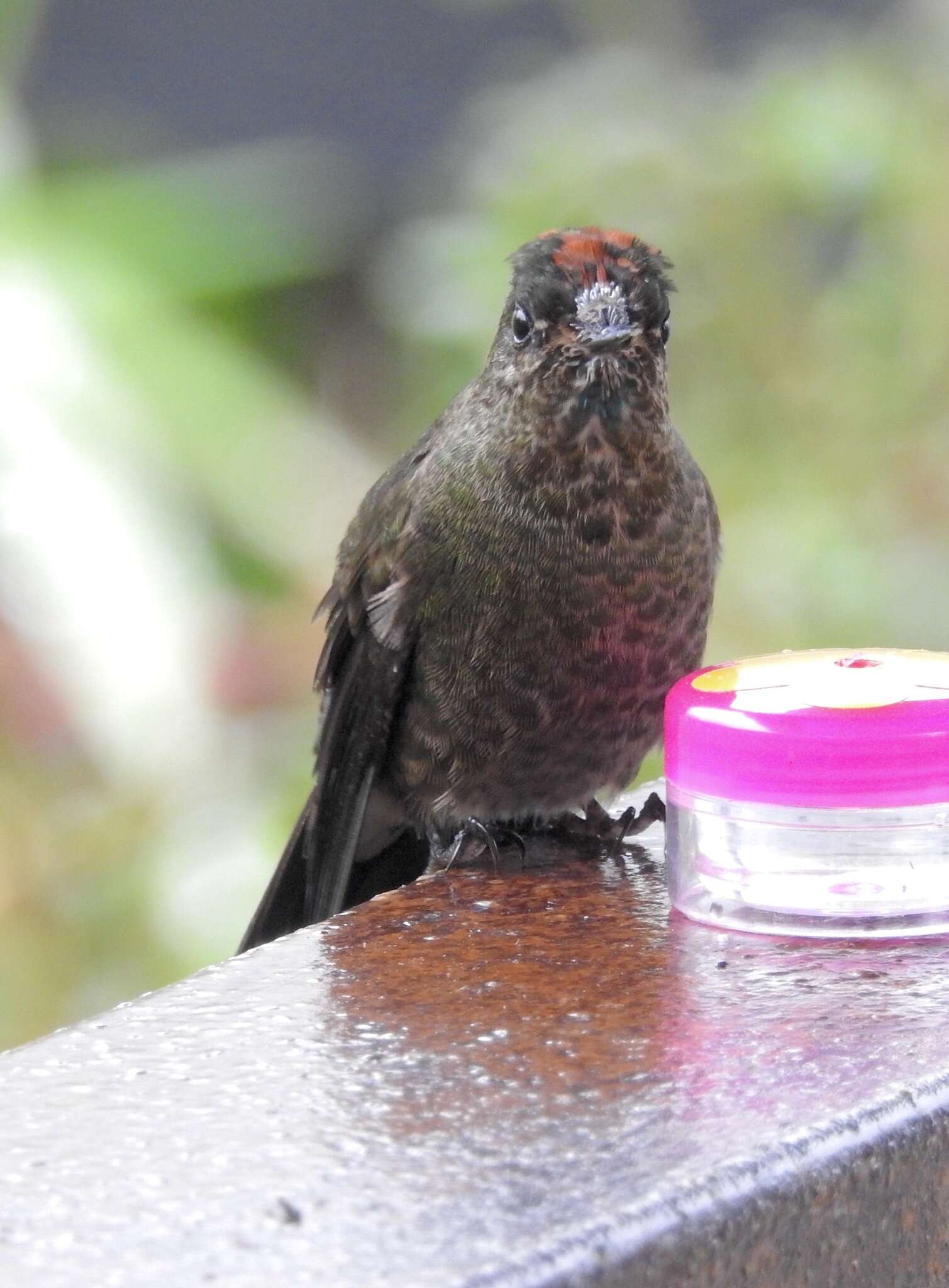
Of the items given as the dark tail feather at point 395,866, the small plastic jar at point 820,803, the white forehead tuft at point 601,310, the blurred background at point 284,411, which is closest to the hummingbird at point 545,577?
the white forehead tuft at point 601,310

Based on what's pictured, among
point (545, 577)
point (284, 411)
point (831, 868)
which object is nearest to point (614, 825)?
point (545, 577)

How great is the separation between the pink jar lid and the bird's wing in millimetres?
781

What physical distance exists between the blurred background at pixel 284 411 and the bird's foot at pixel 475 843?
1.28m

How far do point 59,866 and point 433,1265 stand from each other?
2613 mm

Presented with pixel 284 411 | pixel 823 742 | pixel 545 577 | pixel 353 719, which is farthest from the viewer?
pixel 284 411

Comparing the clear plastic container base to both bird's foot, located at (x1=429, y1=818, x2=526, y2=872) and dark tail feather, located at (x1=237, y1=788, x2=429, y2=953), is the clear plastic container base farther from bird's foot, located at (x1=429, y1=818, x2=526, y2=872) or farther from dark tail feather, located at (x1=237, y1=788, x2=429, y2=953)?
dark tail feather, located at (x1=237, y1=788, x2=429, y2=953)

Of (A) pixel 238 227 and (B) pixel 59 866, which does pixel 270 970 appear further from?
(A) pixel 238 227

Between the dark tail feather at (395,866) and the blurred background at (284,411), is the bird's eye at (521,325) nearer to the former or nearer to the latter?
the dark tail feather at (395,866)

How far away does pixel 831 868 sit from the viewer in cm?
176

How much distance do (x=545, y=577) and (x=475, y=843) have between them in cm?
34

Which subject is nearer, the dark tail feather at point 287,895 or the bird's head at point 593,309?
the bird's head at point 593,309

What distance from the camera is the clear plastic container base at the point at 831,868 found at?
5.72ft

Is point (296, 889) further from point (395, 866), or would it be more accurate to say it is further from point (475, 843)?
point (475, 843)

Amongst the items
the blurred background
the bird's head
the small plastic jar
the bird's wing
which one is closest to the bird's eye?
the bird's head
